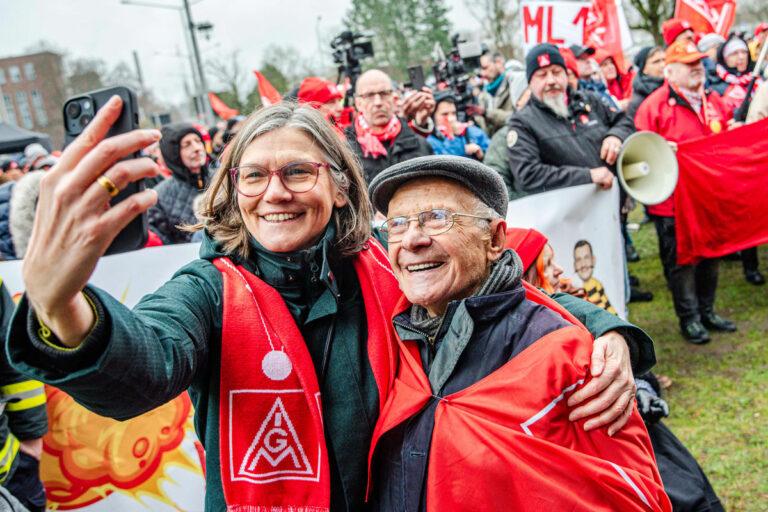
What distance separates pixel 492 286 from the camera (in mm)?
1822

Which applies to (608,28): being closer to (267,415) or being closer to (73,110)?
(267,415)

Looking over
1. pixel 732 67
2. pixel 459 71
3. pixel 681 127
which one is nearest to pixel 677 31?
pixel 681 127

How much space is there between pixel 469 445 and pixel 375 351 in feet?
1.26

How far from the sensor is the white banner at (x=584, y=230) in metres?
4.12

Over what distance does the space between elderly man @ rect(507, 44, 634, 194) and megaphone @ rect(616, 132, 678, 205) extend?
0.13 meters

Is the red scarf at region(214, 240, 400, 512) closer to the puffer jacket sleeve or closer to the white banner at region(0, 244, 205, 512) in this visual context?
the puffer jacket sleeve

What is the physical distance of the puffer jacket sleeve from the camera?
1.13 meters

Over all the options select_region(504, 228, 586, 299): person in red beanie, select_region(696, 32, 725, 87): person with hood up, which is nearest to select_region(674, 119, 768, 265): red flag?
select_region(504, 228, 586, 299): person in red beanie

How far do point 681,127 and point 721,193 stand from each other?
0.64 meters

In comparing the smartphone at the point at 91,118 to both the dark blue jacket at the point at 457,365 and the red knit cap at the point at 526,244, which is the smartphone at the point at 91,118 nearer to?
the dark blue jacket at the point at 457,365

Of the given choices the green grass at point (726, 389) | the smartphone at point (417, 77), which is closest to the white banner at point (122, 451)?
the green grass at point (726, 389)

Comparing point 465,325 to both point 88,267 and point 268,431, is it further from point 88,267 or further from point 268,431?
point 88,267

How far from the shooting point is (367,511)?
70.5 inches

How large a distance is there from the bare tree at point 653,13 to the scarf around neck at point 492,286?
72.1ft
